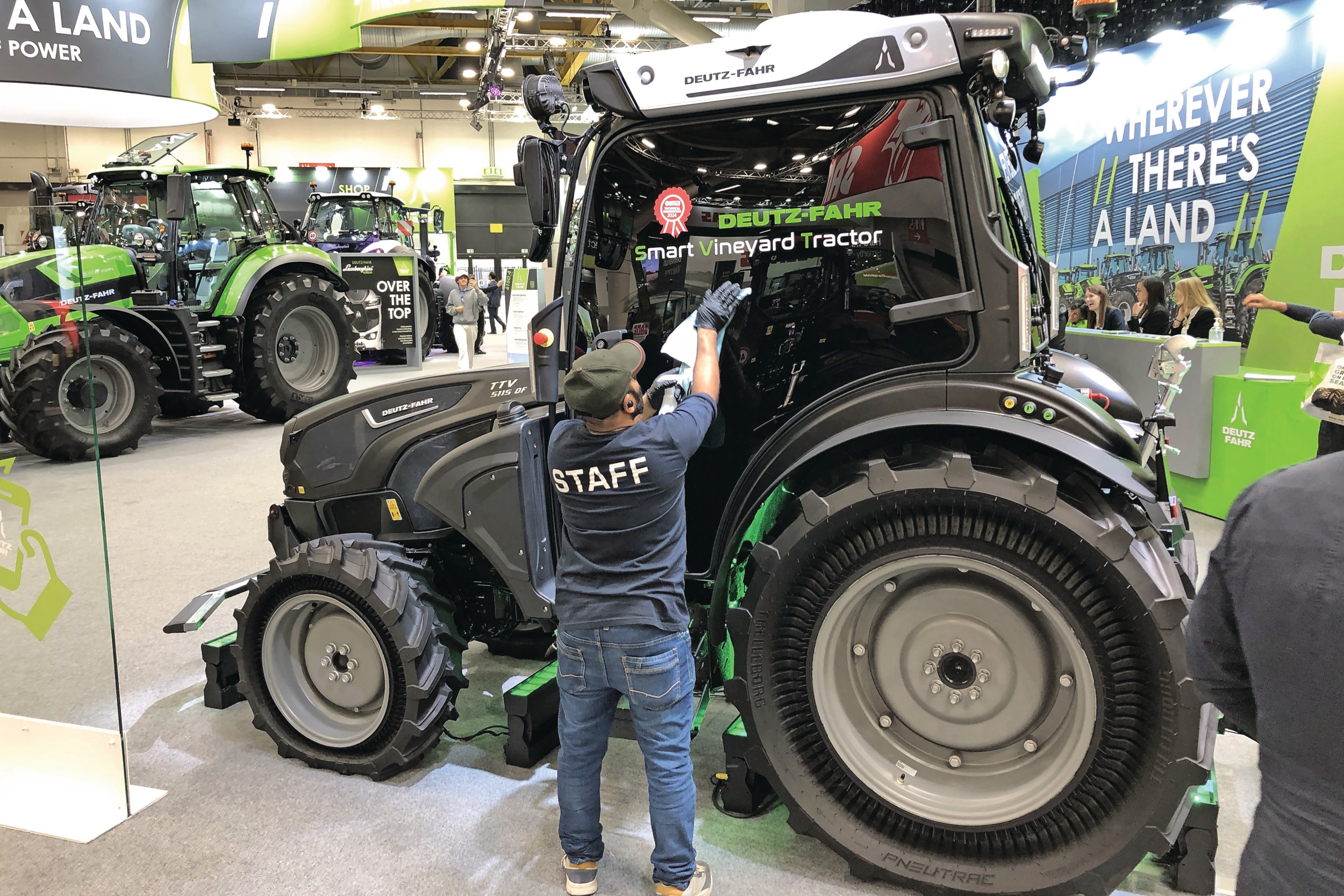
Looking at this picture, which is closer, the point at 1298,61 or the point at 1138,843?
the point at 1138,843

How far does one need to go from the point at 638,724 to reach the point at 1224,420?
17.6 feet

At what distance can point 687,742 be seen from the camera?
7.71ft

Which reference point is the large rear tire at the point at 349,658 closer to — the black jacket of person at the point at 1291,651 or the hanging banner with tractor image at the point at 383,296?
the black jacket of person at the point at 1291,651

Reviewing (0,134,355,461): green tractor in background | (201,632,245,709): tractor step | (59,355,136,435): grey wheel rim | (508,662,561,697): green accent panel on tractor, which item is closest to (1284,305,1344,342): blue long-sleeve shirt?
(508,662,561,697): green accent panel on tractor

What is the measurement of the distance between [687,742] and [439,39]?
64.7ft

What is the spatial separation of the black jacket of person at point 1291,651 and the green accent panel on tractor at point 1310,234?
638 cm

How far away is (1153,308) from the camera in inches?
285

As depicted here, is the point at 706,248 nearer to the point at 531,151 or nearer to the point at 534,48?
the point at 531,151

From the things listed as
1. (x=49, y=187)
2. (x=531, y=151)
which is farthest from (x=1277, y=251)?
(x=49, y=187)

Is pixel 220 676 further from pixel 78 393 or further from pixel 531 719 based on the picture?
pixel 78 393

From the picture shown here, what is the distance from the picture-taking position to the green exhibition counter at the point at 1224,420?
548 cm

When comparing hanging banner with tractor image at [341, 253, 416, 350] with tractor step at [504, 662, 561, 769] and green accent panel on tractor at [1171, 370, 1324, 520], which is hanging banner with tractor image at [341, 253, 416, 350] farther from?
tractor step at [504, 662, 561, 769]

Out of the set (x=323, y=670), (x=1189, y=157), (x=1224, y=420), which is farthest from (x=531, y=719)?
(x=1189, y=157)

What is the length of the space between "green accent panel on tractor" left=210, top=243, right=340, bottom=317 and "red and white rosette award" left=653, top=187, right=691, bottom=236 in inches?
311
